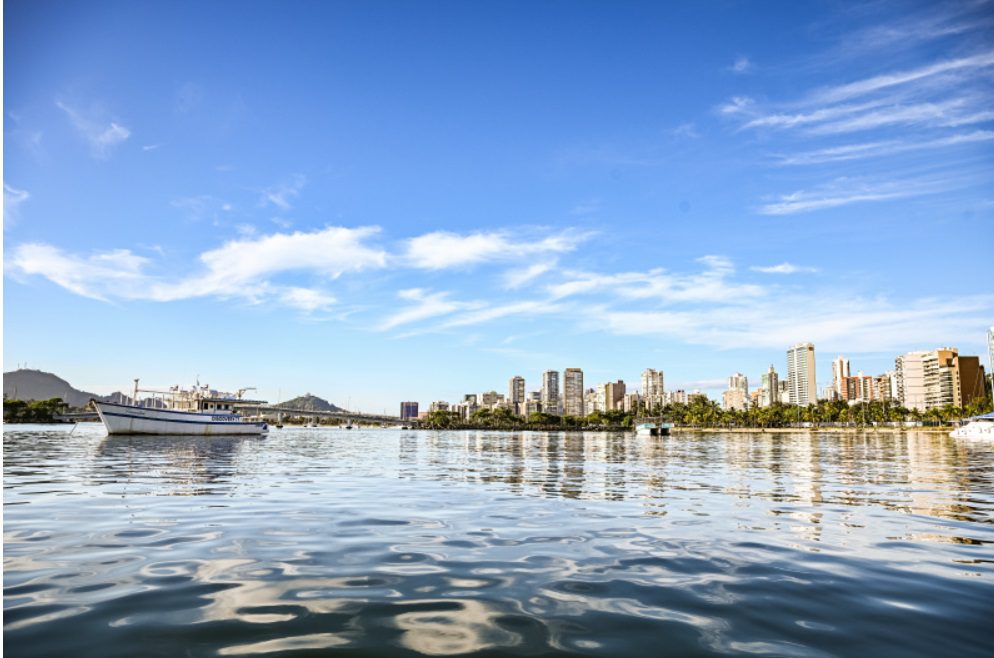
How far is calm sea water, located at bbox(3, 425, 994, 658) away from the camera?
23.6 ft

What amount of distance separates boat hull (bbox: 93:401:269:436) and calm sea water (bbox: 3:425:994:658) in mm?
84766

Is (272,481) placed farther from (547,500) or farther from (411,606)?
(411,606)

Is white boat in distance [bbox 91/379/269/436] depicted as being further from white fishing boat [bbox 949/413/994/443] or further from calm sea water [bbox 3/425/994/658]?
white fishing boat [bbox 949/413/994/443]

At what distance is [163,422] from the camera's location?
100 m

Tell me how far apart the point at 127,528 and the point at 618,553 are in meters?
11.2

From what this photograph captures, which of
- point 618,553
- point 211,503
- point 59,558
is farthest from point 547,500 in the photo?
point 59,558

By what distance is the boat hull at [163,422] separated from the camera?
94500mm

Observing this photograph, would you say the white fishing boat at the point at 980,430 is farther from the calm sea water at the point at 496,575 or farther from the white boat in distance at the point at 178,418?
the white boat in distance at the point at 178,418

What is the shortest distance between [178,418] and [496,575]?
109m

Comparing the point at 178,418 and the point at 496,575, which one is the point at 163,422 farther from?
the point at 496,575

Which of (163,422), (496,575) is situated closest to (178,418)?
(163,422)

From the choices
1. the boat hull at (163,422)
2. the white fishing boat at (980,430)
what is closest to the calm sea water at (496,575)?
the boat hull at (163,422)

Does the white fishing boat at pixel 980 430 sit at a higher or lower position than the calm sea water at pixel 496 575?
lower

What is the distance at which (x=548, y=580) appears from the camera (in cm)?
976
